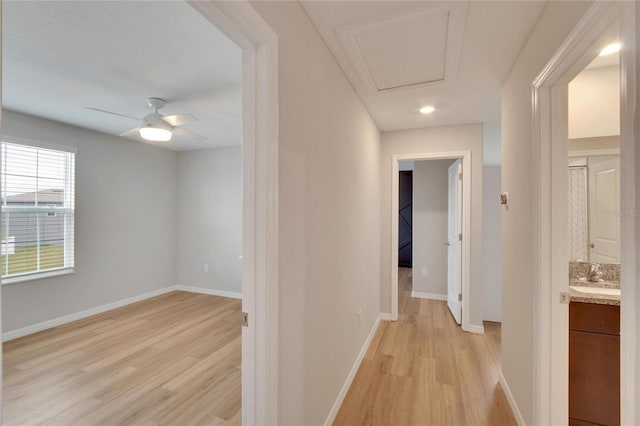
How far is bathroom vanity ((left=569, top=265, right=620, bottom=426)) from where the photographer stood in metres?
1.69

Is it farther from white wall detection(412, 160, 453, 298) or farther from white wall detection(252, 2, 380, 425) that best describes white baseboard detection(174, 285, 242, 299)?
white wall detection(412, 160, 453, 298)

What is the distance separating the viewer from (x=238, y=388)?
2309 millimetres

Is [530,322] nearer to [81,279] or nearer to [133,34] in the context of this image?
[133,34]

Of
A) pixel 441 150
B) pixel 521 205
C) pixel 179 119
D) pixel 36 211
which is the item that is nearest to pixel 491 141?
pixel 441 150

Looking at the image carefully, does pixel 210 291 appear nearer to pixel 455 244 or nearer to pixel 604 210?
pixel 455 244

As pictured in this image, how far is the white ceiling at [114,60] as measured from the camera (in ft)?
5.41

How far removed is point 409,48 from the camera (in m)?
1.90

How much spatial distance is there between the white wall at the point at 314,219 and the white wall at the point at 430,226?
92.2 inches

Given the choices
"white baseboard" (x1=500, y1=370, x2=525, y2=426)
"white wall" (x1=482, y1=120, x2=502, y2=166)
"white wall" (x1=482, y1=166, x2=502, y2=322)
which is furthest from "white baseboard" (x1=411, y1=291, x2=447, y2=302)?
"white baseboard" (x1=500, y1=370, x2=525, y2=426)

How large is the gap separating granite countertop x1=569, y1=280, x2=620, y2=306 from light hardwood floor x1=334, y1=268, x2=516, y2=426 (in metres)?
0.94

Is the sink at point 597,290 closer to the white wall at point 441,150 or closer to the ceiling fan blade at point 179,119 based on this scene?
the white wall at point 441,150

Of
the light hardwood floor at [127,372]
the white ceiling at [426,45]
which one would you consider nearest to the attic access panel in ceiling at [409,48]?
the white ceiling at [426,45]

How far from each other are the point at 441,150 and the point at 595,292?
207cm

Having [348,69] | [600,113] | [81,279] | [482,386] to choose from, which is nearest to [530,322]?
[482,386]
